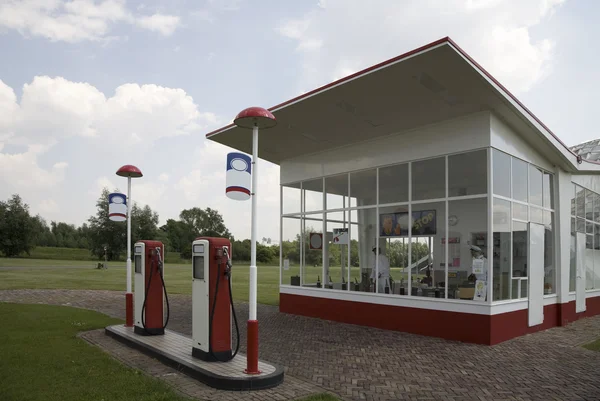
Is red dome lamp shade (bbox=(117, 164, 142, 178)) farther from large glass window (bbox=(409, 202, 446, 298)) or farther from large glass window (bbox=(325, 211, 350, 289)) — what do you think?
large glass window (bbox=(409, 202, 446, 298))

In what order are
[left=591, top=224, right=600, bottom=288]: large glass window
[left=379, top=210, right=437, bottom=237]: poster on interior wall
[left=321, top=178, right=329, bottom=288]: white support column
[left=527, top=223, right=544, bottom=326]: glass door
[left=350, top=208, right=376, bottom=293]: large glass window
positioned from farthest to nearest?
[left=591, top=224, right=600, bottom=288]: large glass window < [left=321, top=178, right=329, bottom=288]: white support column < [left=350, top=208, right=376, bottom=293]: large glass window < [left=379, top=210, right=437, bottom=237]: poster on interior wall < [left=527, top=223, right=544, bottom=326]: glass door

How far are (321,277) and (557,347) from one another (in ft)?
18.8

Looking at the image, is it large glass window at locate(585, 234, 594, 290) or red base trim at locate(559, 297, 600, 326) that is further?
large glass window at locate(585, 234, 594, 290)

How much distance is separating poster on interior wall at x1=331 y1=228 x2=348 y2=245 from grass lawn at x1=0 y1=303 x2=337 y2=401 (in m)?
6.34

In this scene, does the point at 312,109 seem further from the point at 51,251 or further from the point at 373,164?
the point at 51,251

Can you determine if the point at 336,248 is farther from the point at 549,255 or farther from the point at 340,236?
the point at 549,255

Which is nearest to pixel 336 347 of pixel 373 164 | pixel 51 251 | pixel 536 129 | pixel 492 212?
pixel 492 212

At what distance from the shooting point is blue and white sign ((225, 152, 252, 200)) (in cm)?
618

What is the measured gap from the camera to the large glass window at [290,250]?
1323 cm

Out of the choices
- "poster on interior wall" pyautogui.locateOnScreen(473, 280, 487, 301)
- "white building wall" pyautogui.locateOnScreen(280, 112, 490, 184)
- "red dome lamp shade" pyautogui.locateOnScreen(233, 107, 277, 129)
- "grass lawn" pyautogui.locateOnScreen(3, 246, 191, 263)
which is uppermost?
"white building wall" pyautogui.locateOnScreen(280, 112, 490, 184)

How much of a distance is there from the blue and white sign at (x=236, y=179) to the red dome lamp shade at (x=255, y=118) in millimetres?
512

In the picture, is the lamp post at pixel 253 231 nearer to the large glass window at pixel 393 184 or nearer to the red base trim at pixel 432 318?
the red base trim at pixel 432 318

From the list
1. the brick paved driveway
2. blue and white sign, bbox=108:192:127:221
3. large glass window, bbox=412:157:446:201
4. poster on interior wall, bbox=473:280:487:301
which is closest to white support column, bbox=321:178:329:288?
the brick paved driveway

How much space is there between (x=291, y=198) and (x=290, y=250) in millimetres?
1497
